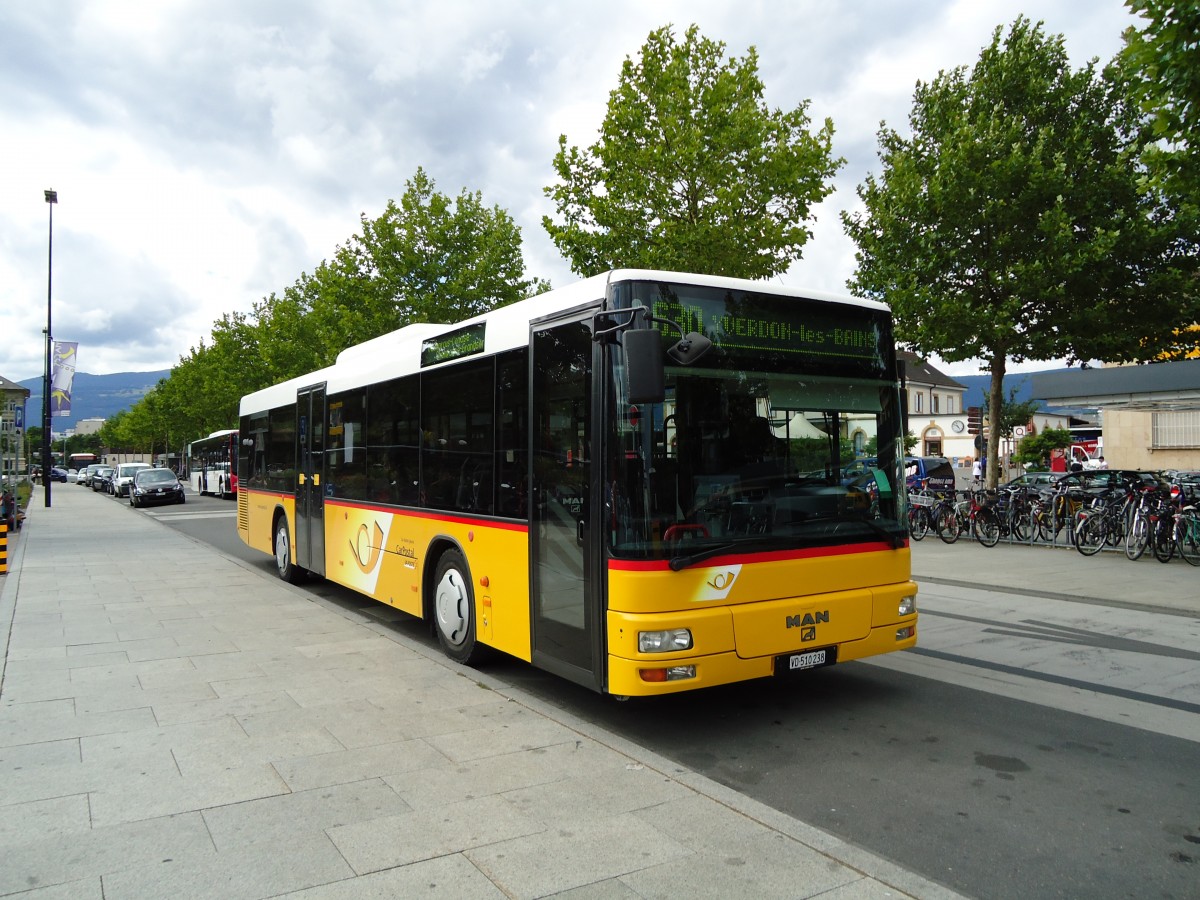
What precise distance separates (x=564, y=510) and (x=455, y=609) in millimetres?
2057

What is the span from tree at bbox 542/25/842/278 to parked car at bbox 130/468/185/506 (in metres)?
25.2

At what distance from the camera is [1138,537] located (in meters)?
13.7

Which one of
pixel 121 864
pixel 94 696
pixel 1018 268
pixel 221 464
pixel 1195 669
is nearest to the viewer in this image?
pixel 121 864

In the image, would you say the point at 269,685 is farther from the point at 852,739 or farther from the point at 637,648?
the point at 852,739

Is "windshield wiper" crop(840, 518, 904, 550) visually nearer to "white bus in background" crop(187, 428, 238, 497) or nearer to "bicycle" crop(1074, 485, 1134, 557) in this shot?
"bicycle" crop(1074, 485, 1134, 557)

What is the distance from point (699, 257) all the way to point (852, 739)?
12.6 m

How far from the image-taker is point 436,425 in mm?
7332

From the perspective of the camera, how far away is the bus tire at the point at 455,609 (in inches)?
268

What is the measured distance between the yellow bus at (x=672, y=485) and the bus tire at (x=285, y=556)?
5643 millimetres

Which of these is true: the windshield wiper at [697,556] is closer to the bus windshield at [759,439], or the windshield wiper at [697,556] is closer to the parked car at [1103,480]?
the bus windshield at [759,439]

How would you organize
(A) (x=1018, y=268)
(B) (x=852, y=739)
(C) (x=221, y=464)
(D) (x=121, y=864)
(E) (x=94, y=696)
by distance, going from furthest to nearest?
1. (C) (x=221, y=464)
2. (A) (x=1018, y=268)
3. (E) (x=94, y=696)
4. (B) (x=852, y=739)
5. (D) (x=121, y=864)

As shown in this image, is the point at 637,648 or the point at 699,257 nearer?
the point at 637,648

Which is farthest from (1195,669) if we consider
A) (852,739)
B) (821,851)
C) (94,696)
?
(94,696)

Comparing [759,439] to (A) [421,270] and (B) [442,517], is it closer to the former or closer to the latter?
(B) [442,517]
